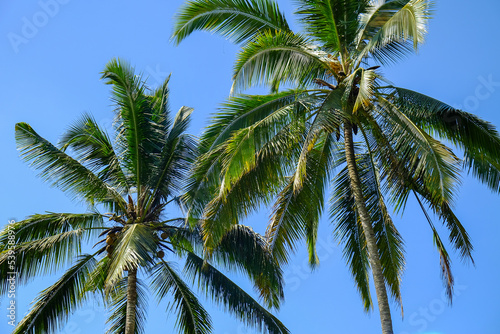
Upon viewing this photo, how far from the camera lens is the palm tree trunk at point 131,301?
1313 cm

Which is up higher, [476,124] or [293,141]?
[476,124]

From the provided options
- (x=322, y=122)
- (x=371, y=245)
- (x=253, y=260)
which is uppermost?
(x=322, y=122)

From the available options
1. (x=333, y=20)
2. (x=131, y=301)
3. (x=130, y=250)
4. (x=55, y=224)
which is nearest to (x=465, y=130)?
(x=333, y=20)

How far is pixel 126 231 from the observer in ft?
42.7

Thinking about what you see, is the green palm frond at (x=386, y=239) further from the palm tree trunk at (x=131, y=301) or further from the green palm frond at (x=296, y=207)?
the palm tree trunk at (x=131, y=301)

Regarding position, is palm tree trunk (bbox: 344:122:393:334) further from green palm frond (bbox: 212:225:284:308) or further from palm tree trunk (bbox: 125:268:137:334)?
palm tree trunk (bbox: 125:268:137:334)

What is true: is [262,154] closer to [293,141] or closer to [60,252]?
[293,141]

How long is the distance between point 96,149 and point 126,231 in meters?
3.05

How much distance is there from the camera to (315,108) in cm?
1218

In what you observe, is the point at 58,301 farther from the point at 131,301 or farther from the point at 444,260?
the point at 444,260

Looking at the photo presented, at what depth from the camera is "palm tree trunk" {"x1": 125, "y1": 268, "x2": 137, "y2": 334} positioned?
1313cm

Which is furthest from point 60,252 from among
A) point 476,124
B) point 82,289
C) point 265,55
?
point 476,124

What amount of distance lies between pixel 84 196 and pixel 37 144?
1.65 metres

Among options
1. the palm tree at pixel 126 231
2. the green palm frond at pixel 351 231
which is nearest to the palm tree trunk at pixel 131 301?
the palm tree at pixel 126 231
